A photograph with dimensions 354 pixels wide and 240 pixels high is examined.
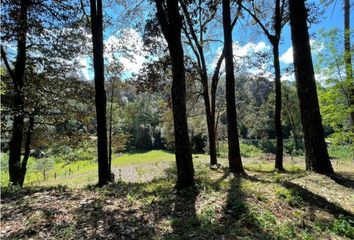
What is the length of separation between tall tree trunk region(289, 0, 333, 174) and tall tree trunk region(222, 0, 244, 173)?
2643 millimetres

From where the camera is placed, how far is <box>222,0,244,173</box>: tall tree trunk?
32.1ft

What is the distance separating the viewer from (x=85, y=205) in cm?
560

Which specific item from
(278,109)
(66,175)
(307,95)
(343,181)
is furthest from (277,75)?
(66,175)

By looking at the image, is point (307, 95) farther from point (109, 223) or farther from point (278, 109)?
point (109, 223)

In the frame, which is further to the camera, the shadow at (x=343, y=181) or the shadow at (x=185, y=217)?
the shadow at (x=343, y=181)

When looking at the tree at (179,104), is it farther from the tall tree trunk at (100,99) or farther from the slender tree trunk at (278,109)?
the slender tree trunk at (278,109)

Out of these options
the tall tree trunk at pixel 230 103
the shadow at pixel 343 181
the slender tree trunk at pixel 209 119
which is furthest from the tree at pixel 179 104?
the slender tree trunk at pixel 209 119

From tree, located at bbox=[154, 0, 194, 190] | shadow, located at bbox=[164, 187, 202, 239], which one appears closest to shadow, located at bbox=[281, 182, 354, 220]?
shadow, located at bbox=[164, 187, 202, 239]

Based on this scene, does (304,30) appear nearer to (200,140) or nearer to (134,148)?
(200,140)

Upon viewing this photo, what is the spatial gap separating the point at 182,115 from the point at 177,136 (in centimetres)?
44

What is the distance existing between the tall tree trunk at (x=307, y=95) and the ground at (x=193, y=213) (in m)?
0.66

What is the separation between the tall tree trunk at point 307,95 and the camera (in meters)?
7.22

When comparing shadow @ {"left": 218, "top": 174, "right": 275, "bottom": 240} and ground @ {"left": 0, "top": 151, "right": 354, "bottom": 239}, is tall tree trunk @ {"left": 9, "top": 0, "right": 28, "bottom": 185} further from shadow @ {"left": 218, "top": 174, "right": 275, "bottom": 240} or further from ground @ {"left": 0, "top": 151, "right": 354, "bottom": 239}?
shadow @ {"left": 218, "top": 174, "right": 275, "bottom": 240}

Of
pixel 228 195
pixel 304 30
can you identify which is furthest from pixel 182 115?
pixel 304 30
